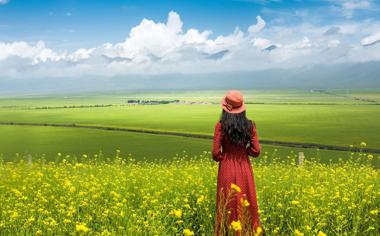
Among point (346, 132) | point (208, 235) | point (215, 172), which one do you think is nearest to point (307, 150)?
point (346, 132)

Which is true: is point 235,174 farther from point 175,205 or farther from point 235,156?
point 175,205

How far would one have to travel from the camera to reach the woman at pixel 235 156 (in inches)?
250

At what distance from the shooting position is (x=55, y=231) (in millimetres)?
5754

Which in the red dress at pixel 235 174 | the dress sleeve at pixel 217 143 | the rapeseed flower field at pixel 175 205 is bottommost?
the rapeseed flower field at pixel 175 205

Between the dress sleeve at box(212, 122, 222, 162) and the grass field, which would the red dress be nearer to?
the dress sleeve at box(212, 122, 222, 162)

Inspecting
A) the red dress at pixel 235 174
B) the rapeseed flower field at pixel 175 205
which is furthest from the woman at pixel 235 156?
the rapeseed flower field at pixel 175 205

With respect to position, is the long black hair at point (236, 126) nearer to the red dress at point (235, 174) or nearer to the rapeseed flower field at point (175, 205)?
the red dress at point (235, 174)

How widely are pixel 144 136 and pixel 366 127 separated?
3480cm

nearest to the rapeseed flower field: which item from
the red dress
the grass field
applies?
the grass field

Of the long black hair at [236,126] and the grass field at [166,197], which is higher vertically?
the long black hair at [236,126]

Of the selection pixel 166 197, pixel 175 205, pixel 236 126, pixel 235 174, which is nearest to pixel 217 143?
pixel 236 126

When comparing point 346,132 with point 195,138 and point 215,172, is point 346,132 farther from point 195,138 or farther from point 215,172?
point 215,172

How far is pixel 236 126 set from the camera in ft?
20.7

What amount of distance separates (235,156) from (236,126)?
491 millimetres
